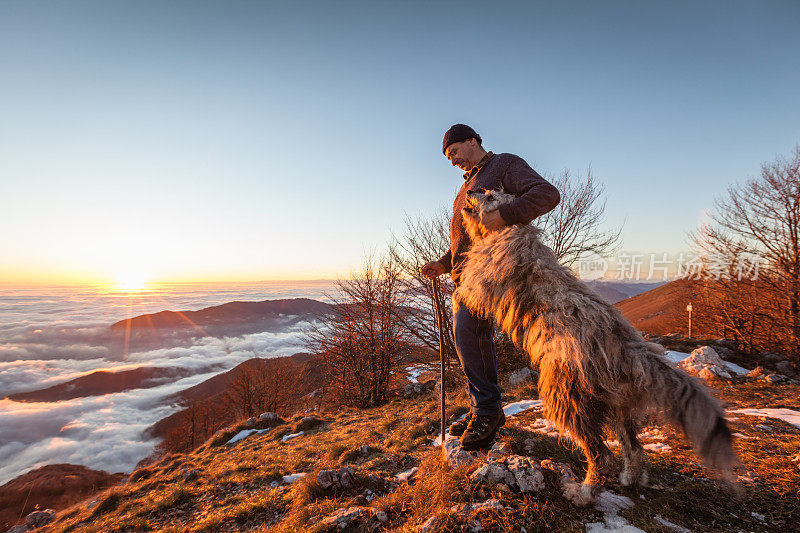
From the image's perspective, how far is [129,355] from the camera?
377 ft

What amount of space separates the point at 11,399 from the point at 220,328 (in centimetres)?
5566

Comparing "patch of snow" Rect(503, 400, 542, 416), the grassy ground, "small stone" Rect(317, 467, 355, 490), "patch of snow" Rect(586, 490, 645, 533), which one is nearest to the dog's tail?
the grassy ground

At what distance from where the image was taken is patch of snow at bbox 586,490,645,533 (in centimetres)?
177

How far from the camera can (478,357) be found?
108 inches

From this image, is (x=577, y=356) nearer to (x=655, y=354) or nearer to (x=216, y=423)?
(x=655, y=354)

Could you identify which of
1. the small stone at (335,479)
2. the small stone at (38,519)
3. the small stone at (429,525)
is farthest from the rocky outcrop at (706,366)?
the small stone at (38,519)

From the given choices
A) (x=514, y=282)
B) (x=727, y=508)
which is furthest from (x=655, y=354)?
(x=727, y=508)

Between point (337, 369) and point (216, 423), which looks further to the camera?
point (216, 423)

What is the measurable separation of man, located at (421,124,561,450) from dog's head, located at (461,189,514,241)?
0.07m

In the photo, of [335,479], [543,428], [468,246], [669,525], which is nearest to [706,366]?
[543,428]

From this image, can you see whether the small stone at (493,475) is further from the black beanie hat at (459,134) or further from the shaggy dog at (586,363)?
the black beanie hat at (459,134)

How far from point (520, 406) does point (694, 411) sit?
152 inches

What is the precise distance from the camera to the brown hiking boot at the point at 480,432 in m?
2.67

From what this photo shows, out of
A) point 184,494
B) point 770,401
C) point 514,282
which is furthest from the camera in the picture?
point 184,494
